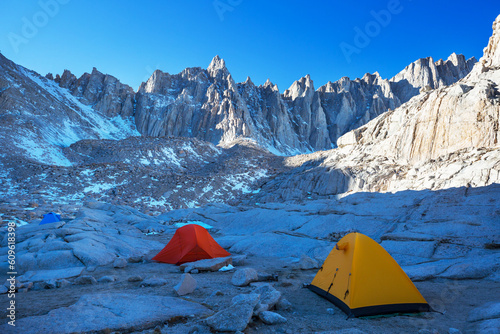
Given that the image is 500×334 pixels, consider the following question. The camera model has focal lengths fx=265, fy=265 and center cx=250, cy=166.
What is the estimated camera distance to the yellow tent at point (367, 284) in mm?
5648

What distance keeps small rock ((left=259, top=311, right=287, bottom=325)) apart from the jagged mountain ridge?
70719 mm

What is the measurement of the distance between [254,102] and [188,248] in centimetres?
10327

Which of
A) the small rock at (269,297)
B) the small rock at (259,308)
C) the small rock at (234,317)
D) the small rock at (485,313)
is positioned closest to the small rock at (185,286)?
the small rock at (269,297)

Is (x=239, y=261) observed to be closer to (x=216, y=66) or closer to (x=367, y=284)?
(x=367, y=284)

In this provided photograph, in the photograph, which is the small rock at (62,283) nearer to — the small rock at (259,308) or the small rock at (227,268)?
the small rock at (227,268)

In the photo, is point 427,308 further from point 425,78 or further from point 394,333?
point 425,78

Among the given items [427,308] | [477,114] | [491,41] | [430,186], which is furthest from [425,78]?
[427,308]

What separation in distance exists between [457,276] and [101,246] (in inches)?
518

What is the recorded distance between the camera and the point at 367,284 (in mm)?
5895

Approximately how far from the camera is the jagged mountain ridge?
296ft

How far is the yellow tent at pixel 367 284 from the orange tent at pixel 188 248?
5.92 meters

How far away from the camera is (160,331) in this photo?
429 cm

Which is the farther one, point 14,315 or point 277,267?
point 277,267

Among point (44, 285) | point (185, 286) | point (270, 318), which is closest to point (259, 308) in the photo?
point (270, 318)
